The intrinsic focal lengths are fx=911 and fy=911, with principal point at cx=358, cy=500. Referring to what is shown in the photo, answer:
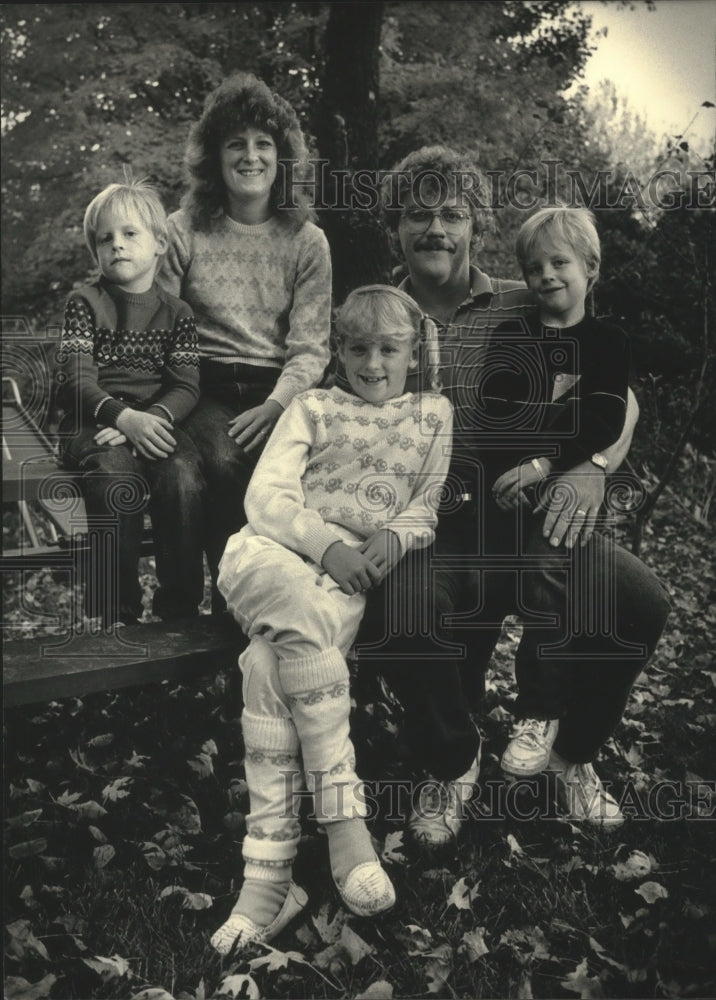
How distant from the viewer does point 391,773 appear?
9.06 feet

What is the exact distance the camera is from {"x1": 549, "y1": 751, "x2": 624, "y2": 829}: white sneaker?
266cm

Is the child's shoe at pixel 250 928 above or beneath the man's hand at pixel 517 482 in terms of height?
beneath

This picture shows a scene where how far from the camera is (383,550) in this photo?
Answer: 2.45 metres

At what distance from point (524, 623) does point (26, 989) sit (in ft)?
5.21

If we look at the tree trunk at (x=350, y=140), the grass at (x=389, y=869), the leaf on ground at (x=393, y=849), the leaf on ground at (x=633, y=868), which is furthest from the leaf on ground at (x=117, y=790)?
the tree trunk at (x=350, y=140)

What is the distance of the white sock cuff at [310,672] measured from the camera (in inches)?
88.5

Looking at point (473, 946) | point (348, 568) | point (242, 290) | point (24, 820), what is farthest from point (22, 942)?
point (242, 290)

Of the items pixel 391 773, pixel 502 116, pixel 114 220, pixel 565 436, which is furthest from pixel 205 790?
pixel 502 116

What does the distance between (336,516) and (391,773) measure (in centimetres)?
83

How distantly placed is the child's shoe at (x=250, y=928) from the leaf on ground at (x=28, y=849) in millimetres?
605

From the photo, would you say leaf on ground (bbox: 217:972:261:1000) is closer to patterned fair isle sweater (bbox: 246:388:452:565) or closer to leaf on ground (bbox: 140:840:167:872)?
leaf on ground (bbox: 140:840:167:872)

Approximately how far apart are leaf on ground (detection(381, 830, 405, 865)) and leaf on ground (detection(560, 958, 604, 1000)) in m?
0.52

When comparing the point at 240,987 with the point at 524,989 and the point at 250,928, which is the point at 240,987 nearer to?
the point at 250,928

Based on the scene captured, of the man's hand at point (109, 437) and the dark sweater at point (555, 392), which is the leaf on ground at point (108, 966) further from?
the dark sweater at point (555, 392)
